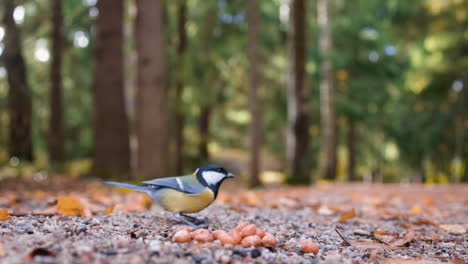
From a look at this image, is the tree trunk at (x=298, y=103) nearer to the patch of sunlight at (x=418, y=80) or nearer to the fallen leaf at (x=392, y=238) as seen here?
the patch of sunlight at (x=418, y=80)

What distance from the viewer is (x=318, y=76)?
17.6 metres

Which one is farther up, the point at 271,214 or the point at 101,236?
the point at 101,236

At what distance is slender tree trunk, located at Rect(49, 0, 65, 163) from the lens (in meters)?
13.1

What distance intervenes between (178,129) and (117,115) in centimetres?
433

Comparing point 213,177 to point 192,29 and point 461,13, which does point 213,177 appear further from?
point 192,29

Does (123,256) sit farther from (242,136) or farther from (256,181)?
(242,136)

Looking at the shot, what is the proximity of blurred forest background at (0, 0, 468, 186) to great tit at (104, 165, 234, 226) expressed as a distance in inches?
159

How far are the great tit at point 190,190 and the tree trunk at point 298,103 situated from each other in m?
7.68

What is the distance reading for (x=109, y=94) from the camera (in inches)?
364

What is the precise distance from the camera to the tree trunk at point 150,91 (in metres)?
7.51

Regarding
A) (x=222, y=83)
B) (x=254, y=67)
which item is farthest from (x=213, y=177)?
(x=222, y=83)

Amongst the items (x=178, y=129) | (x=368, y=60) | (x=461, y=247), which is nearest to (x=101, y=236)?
(x=461, y=247)

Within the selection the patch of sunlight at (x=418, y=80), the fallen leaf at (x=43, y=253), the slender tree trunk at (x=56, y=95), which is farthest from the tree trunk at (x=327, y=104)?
the fallen leaf at (x=43, y=253)

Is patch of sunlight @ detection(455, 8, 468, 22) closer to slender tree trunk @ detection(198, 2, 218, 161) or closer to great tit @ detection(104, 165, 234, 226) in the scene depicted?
slender tree trunk @ detection(198, 2, 218, 161)
